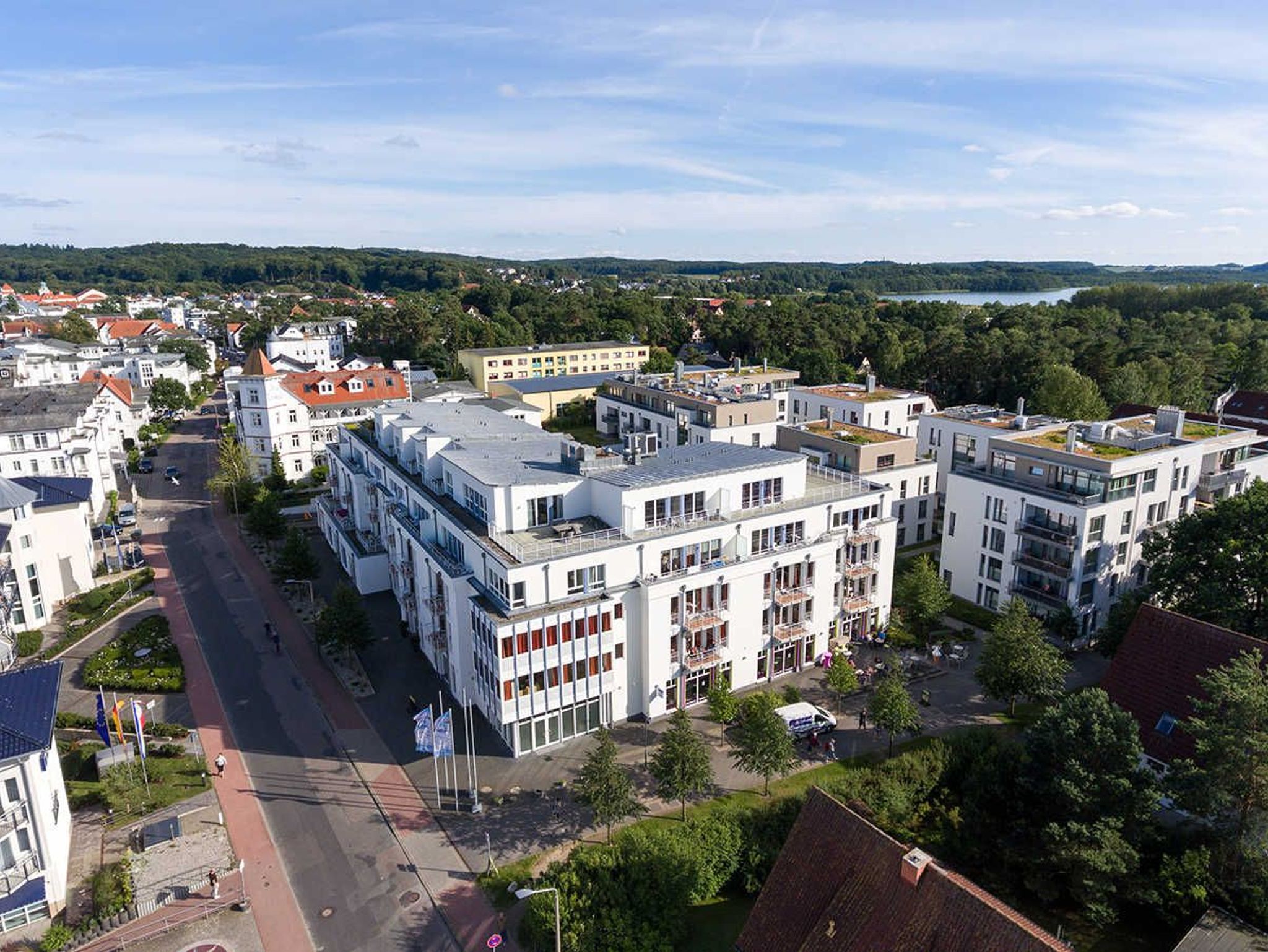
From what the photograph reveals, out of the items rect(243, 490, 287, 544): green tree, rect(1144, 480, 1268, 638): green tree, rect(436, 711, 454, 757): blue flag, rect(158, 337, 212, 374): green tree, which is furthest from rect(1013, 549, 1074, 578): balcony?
rect(158, 337, 212, 374): green tree

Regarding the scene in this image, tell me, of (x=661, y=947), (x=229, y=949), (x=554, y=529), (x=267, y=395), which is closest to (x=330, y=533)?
(x=267, y=395)

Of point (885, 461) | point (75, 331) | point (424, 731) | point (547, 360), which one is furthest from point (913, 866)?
point (75, 331)

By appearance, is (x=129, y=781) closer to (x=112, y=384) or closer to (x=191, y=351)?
(x=112, y=384)

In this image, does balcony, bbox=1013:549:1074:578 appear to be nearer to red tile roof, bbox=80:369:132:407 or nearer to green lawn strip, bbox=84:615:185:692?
green lawn strip, bbox=84:615:185:692

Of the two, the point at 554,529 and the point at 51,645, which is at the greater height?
the point at 554,529

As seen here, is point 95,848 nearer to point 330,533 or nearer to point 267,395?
point 330,533

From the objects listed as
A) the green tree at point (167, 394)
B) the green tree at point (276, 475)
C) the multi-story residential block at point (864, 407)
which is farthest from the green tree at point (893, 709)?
the green tree at point (167, 394)

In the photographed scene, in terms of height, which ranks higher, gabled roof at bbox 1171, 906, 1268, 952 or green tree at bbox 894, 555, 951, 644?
green tree at bbox 894, 555, 951, 644
